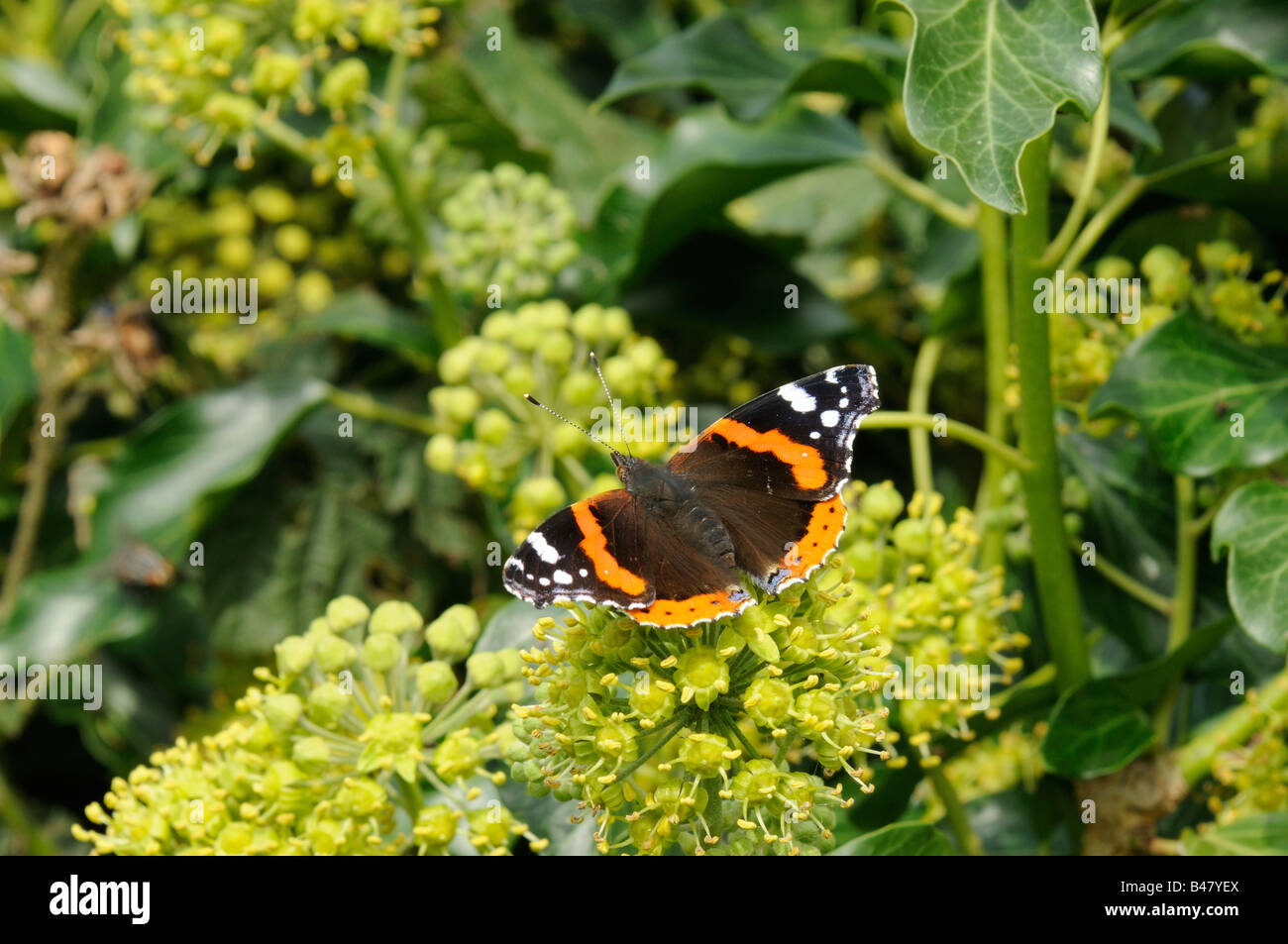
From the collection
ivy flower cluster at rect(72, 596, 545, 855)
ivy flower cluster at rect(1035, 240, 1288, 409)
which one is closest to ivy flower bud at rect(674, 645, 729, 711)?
ivy flower cluster at rect(72, 596, 545, 855)

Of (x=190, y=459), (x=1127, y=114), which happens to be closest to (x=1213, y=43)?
(x=1127, y=114)

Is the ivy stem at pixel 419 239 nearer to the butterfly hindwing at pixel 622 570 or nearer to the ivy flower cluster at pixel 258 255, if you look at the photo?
the ivy flower cluster at pixel 258 255

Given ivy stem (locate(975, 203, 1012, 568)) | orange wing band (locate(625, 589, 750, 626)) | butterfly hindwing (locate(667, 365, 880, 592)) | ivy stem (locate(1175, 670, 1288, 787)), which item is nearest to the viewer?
orange wing band (locate(625, 589, 750, 626))

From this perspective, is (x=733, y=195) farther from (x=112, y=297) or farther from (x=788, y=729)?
(x=112, y=297)

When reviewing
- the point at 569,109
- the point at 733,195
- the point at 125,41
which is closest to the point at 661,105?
the point at 569,109

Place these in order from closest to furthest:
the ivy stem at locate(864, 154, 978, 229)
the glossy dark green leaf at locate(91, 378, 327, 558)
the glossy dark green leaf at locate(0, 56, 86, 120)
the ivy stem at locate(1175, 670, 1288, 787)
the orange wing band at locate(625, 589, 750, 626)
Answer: the orange wing band at locate(625, 589, 750, 626) → the ivy stem at locate(1175, 670, 1288, 787) → the ivy stem at locate(864, 154, 978, 229) → the glossy dark green leaf at locate(91, 378, 327, 558) → the glossy dark green leaf at locate(0, 56, 86, 120)

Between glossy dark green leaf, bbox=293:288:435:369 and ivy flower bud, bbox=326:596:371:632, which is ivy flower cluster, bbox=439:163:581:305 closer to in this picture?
glossy dark green leaf, bbox=293:288:435:369

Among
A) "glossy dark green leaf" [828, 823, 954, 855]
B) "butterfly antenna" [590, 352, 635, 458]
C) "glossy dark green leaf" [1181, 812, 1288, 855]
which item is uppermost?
"butterfly antenna" [590, 352, 635, 458]

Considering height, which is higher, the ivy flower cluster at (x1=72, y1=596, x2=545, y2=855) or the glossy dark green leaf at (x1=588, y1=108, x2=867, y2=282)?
the glossy dark green leaf at (x1=588, y1=108, x2=867, y2=282)

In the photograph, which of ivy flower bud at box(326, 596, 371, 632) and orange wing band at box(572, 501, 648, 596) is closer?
orange wing band at box(572, 501, 648, 596)
